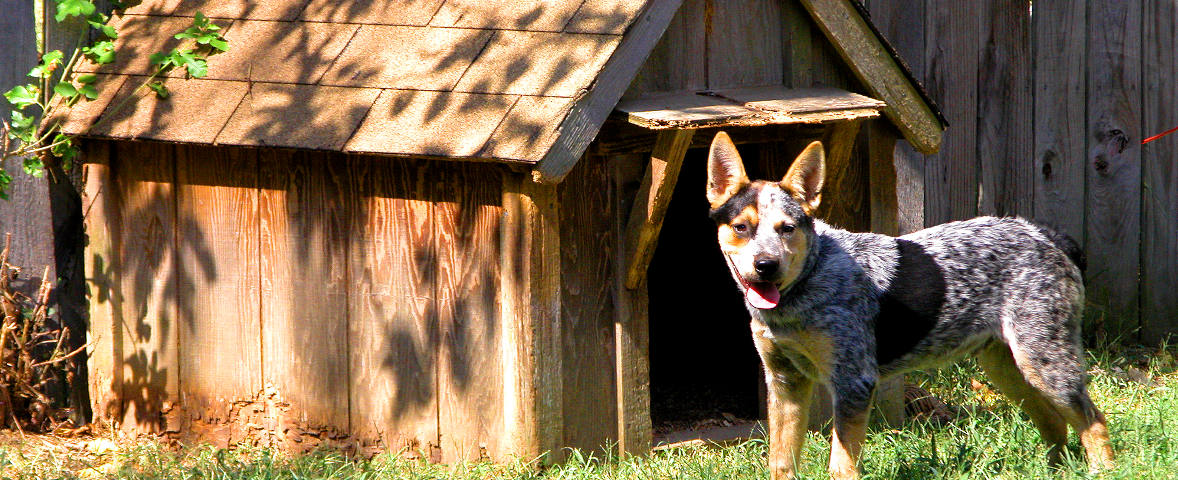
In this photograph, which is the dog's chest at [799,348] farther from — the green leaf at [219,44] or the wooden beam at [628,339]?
the green leaf at [219,44]

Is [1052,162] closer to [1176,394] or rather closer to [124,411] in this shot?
[1176,394]

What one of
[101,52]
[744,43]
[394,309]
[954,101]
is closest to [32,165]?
[101,52]

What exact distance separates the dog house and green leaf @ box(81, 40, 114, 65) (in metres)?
0.15

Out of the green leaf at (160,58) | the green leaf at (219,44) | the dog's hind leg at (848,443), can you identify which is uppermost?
the green leaf at (219,44)

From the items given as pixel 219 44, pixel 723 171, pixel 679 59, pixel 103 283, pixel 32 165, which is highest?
pixel 219 44

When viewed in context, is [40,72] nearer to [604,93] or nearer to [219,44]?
[219,44]

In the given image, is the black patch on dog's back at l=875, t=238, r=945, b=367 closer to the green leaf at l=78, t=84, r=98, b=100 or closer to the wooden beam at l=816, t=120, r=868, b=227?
the wooden beam at l=816, t=120, r=868, b=227

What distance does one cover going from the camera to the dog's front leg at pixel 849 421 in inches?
195

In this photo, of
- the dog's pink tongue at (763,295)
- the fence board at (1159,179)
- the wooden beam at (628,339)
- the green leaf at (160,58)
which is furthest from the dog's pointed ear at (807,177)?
the fence board at (1159,179)

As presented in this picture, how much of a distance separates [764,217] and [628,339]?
106 centimetres

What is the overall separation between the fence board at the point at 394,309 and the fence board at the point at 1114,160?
4.31 metres

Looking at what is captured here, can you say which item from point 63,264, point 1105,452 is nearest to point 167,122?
point 63,264

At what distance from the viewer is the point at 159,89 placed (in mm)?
5633

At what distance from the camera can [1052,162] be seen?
24.8 ft
